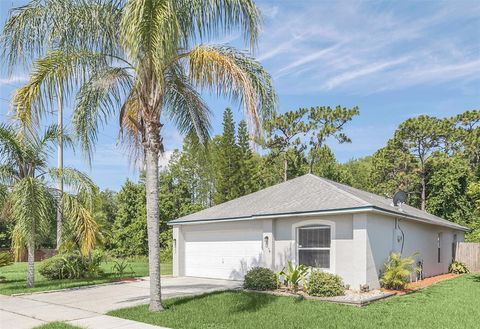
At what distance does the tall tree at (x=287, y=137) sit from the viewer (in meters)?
37.0

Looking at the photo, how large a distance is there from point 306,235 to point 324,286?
8.46 ft

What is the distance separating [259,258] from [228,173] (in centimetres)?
2378

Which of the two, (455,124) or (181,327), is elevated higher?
(455,124)

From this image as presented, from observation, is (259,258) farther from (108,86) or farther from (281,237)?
(108,86)

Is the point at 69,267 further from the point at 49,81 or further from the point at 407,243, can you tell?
the point at 407,243

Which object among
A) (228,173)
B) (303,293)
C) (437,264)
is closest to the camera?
(303,293)

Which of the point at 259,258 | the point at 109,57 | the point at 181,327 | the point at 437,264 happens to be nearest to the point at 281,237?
the point at 259,258

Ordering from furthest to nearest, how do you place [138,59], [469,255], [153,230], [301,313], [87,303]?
[469,255] < [87,303] < [153,230] < [301,313] < [138,59]

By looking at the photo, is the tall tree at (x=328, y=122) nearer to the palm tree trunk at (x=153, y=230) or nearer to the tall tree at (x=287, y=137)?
the tall tree at (x=287, y=137)

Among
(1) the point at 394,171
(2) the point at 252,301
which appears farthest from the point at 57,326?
(1) the point at 394,171

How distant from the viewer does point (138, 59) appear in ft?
30.2

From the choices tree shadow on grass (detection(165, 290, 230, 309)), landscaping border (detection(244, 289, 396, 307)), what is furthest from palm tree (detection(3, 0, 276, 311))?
landscaping border (detection(244, 289, 396, 307))

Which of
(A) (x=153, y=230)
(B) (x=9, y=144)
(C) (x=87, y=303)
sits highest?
(B) (x=9, y=144)

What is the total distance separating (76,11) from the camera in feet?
33.1
